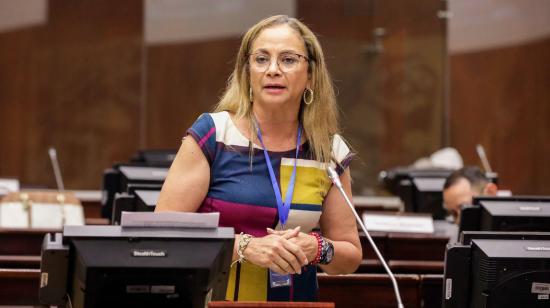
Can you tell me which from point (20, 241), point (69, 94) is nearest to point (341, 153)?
point (20, 241)

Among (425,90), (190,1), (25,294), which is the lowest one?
(25,294)

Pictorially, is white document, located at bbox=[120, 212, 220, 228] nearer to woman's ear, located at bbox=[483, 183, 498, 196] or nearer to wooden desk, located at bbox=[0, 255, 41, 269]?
wooden desk, located at bbox=[0, 255, 41, 269]

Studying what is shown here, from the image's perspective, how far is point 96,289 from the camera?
206 centimetres

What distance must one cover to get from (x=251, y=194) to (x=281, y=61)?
0.37 meters

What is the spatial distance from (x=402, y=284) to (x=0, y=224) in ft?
7.61

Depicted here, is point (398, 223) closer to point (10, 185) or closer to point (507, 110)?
point (10, 185)

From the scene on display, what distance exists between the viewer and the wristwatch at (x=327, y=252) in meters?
2.47

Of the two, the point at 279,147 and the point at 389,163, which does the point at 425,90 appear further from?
the point at 279,147

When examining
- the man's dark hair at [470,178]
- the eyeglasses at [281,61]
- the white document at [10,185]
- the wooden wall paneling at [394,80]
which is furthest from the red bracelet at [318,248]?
the wooden wall paneling at [394,80]

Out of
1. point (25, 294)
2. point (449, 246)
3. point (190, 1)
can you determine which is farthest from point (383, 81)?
point (449, 246)

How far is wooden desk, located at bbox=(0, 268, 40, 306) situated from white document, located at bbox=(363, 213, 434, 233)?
1701mm

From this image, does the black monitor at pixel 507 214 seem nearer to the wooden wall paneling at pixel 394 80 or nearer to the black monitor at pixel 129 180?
the black monitor at pixel 129 180

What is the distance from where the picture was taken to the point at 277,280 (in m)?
2.46

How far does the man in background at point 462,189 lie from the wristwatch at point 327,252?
265 centimetres
